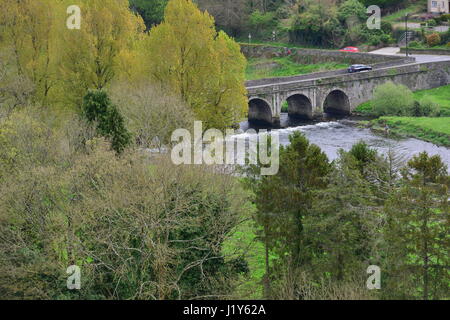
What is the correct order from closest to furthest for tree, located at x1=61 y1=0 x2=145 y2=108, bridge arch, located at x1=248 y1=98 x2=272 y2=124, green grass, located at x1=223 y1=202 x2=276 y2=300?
green grass, located at x1=223 y1=202 x2=276 y2=300, tree, located at x1=61 y1=0 x2=145 y2=108, bridge arch, located at x1=248 y1=98 x2=272 y2=124

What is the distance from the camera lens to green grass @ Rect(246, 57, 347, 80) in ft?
301

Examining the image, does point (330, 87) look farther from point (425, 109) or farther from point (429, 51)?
point (429, 51)

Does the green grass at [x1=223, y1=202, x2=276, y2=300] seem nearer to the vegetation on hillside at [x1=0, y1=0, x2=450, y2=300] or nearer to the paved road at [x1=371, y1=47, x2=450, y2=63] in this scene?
the vegetation on hillside at [x1=0, y1=0, x2=450, y2=300]

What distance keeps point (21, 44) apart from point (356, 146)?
24.8 meters

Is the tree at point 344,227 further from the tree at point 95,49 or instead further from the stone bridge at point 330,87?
the stone bridge at point 330,87

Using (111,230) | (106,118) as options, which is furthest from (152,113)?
(111,230)

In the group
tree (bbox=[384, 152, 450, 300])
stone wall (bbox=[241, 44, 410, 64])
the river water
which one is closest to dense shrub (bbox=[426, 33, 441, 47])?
stone wall (bbox=[241, 44, 410, 64])

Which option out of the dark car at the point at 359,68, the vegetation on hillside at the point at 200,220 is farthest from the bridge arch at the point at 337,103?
the vegetation on hillside at the point at 200,220

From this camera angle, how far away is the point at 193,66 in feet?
145

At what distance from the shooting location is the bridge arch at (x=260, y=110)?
234 ft

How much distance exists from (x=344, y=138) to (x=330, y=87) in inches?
568

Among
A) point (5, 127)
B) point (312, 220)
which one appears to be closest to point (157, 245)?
point (312, 220)

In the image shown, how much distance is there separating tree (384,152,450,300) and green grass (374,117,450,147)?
1417 inches

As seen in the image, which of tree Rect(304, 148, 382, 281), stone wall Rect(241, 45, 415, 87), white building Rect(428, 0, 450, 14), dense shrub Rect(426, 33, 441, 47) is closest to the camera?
tree Rect(304, 148, 382, 281)
